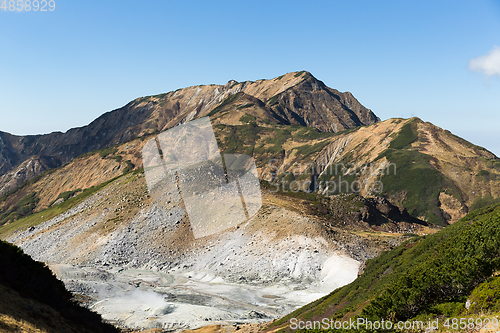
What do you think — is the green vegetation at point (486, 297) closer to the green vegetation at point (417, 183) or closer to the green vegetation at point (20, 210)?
the green vegetation at point (417, 183)

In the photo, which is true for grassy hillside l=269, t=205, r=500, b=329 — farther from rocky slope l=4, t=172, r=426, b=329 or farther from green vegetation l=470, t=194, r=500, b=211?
green vegetation l=470, t=194, r=500, b=211

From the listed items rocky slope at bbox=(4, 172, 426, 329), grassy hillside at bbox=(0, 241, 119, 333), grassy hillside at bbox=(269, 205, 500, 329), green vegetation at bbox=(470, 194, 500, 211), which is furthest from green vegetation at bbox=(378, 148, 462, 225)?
grassy hillside at bbox=(0, 241, 119, 333)

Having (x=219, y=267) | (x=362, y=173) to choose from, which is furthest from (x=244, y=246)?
(x=362, y=173)

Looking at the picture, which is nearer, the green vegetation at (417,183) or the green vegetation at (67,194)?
the green vegetation at (417,183)

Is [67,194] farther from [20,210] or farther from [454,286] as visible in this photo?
[454,286]

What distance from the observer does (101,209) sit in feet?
275

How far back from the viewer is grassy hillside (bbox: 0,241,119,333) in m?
16.6

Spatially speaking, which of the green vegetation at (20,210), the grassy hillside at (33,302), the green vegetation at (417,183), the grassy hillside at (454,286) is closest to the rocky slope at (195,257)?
the grassy hillside at (33,302)

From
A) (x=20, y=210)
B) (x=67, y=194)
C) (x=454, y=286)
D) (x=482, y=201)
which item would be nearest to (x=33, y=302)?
(x=454, y=286)

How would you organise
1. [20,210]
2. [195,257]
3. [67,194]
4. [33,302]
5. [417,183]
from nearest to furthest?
[33,302]
[195,257]
[417,183]
[20,210]
[67,194]

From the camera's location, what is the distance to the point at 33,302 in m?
19.4

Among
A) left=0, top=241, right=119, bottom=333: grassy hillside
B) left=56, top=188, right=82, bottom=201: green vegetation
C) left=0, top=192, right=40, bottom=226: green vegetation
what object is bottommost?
left=0, top=192, right=40, bottom=226: green vegetation

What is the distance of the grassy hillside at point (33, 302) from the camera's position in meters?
16.6

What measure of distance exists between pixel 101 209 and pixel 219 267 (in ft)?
127
